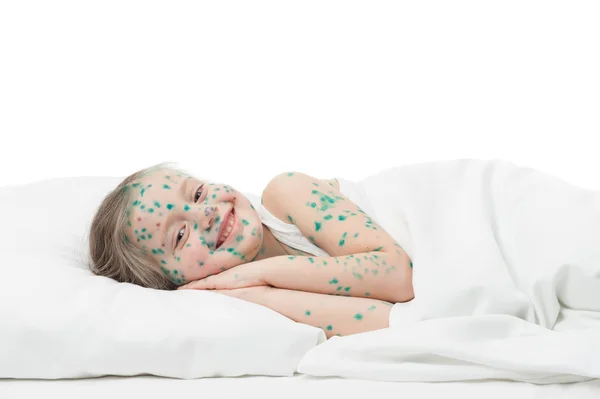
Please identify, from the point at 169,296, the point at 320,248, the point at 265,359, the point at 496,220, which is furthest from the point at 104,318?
the point at 496,220

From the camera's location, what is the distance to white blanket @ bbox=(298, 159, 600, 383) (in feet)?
5.67

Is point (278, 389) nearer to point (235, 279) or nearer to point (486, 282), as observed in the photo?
point (235, 279)

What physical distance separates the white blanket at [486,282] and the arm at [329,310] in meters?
0.06

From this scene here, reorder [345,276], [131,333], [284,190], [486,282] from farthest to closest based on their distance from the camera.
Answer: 1. [284,190]
2. [345,276]
3. [486,282]
4. [131,333]

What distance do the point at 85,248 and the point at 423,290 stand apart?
1099 millimetres

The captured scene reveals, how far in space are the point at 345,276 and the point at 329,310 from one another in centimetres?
13

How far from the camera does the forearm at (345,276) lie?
7.00 feet

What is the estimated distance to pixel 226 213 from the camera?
7.34 feet

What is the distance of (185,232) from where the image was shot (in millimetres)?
2223

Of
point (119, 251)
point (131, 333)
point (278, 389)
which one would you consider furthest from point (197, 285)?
point (278, 389)

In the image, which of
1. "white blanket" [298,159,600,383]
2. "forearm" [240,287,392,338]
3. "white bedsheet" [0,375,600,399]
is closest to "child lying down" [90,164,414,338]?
"forearm" [240,287,392,338]

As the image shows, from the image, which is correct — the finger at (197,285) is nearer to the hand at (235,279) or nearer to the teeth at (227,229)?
the hand at (235,279)

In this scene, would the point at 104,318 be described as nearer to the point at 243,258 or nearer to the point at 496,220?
the point at 243,258

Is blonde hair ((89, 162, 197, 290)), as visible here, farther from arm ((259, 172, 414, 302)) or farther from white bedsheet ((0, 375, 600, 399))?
white bedsheet ((0, 375, 600, 399))
